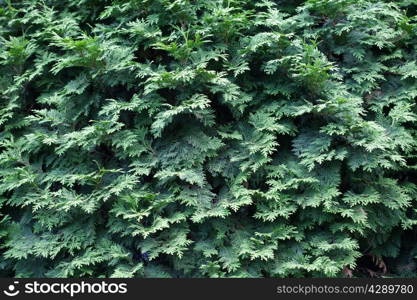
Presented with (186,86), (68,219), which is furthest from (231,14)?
(68,219)

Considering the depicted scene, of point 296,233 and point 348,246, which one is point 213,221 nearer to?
point 296,233

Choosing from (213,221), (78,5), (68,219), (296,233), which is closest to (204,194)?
(213,221)

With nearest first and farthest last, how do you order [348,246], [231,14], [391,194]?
[348,246] < [391,194] < [231,14]

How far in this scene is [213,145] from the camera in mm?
3643

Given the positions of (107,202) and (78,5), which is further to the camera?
(78,5)

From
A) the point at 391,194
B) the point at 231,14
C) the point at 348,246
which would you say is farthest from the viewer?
the point at 231,14

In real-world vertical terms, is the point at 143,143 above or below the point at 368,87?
below

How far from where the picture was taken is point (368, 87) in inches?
153

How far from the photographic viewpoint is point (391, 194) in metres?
3.65

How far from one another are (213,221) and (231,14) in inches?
74.7

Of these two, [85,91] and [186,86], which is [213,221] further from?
[85,91]

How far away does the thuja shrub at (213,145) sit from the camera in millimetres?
3525

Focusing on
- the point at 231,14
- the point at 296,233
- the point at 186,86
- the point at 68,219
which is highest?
the point at 231,14

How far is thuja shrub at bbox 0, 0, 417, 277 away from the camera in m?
3.53
